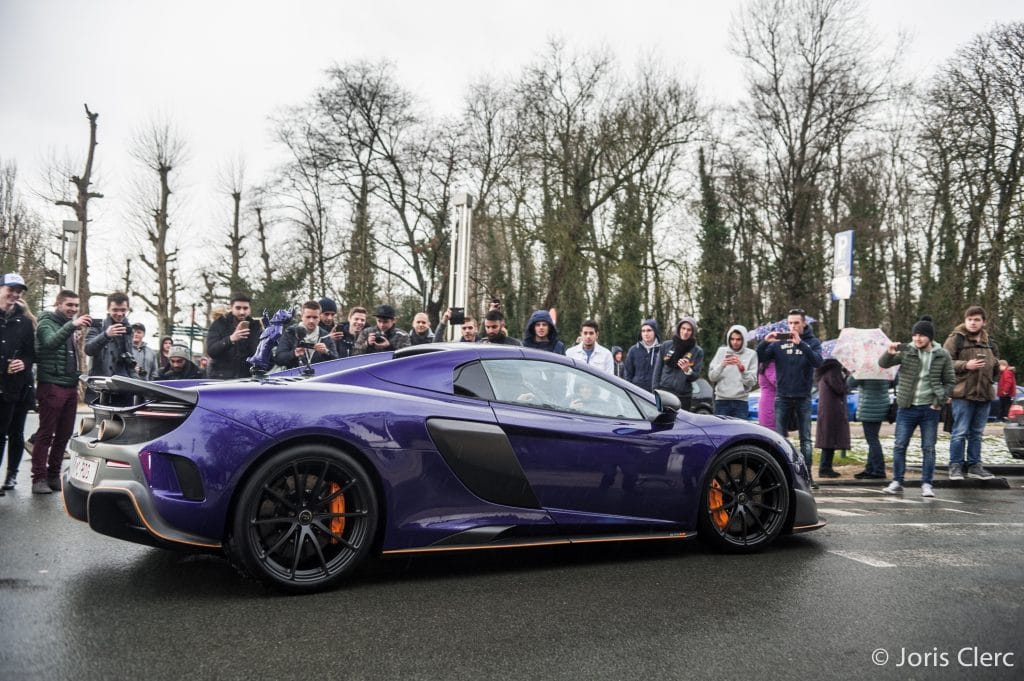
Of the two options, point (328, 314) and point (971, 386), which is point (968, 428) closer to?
point (971, 386)

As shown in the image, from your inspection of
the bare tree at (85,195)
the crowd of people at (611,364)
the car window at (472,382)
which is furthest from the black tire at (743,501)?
→ the bare tree at (85,195)

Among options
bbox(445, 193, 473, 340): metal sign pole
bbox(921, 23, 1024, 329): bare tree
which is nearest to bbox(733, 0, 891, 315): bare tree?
bbox(921, 23, 1024, 329): bare tree

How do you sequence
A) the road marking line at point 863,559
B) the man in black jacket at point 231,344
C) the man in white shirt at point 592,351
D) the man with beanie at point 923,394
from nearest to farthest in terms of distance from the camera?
1. the road marking line at point 863,559
2. the man in black jacket at point 231,344
3. the man with beanie at point 923,394
4. the man in white shirt at point 592,351

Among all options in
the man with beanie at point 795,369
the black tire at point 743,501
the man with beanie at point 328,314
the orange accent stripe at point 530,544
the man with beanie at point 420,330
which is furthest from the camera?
the man with beanie at point 420,330

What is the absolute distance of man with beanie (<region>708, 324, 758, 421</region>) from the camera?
32.8 ft

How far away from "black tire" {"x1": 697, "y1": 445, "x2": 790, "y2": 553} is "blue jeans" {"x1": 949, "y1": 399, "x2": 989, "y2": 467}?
555 centimetres

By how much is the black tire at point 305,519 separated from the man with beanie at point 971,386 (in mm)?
7565

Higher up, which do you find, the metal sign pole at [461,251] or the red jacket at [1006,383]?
the metal sign pole at [461,251]

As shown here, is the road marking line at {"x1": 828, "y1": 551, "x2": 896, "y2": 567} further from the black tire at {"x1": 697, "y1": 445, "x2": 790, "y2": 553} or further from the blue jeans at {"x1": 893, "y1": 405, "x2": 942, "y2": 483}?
the blue jeans at {"x1": 893, "y1": 405, "x2": 942, "y2": 483}

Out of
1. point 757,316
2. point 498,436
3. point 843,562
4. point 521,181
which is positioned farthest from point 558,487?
point 757,316

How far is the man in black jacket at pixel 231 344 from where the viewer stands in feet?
27.2

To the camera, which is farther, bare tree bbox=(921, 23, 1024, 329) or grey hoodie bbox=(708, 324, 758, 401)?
bare tree bbox=(921, 23, 1024, 329)

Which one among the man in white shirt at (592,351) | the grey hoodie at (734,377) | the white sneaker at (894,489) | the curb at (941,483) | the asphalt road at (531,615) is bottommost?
the curb at (941,483)

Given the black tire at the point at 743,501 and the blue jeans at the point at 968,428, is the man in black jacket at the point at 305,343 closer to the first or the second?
the black tire at the point at 743,501
